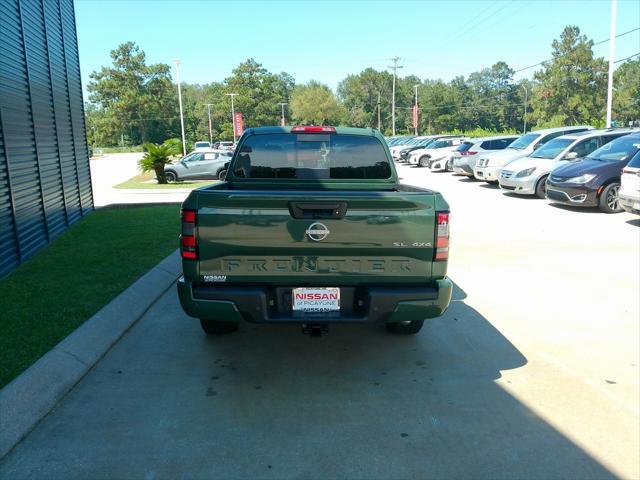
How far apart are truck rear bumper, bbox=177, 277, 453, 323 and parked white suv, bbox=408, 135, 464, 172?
24759mm

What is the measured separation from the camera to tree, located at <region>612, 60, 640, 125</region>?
89062 mm

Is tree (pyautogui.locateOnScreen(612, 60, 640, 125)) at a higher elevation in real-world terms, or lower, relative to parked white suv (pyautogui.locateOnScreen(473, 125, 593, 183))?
higher

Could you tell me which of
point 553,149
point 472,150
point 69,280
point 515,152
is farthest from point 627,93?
point 69,280

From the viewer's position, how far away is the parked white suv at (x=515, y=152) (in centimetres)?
1886

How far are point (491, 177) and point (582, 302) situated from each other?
13.7 metres

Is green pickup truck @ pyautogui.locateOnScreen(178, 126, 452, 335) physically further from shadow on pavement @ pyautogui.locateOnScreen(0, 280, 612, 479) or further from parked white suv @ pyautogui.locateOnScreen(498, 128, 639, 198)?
parked white suv @ pyautogui.locateOnScreen(498, 128, 639, 198)

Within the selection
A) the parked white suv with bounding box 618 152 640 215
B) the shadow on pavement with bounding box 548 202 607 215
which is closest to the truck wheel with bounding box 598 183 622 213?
the shadow on pavement with bounding box 548 202 607 215

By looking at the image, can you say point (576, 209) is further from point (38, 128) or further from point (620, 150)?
point (38, 128)

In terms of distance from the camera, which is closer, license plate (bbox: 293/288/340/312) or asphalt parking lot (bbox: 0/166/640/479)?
asphalt parking lot (bbox: 0/166/640/479)

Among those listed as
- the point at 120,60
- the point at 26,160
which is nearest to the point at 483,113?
the point at 120,60

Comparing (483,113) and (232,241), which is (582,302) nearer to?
(232,241)

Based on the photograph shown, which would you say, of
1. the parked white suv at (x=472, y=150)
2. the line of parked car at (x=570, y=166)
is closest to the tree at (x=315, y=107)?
the parked white suv at (x=472, y=150)

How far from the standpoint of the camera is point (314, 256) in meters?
3.95

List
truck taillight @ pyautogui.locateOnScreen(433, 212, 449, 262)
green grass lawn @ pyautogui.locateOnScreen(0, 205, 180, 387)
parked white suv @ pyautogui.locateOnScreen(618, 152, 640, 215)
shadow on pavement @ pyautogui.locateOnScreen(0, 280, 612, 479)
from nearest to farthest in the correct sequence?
shadow on pavement @ pyautogui.locateOnScreen(0, 280, 612, 479)
truck taillight @ pyautogui.locateOnScreen(433, 212, 449, 262)
green grass lawn @ pyautogui.locateOnScreen(0, 205, 180, 387)
parked white suv @ pyautogui.locateOnScreen(618, 152, 640, 215)
